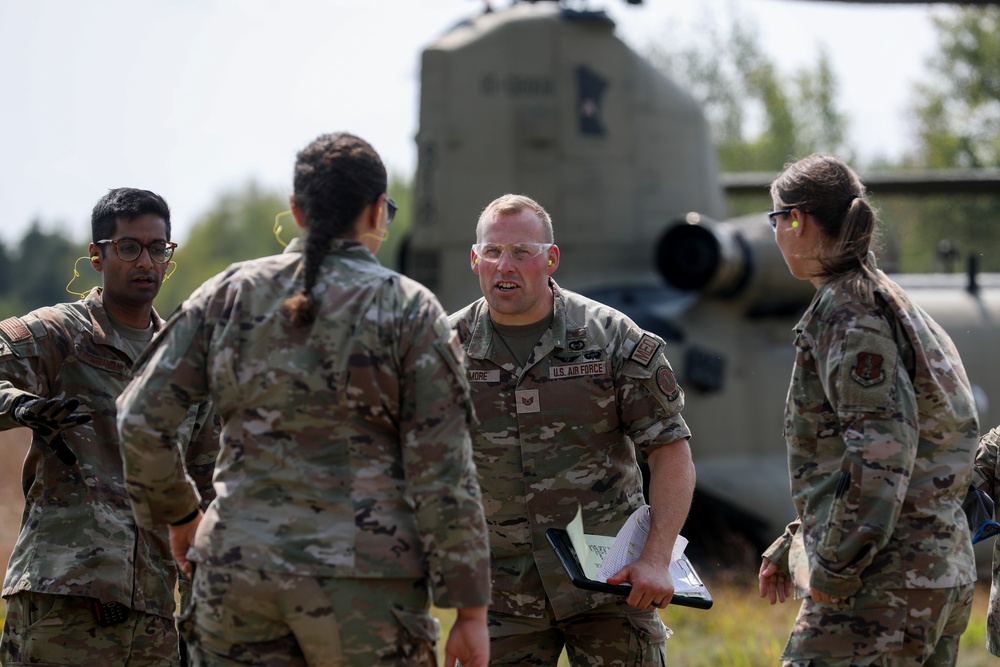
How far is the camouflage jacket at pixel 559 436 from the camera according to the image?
3.55 m

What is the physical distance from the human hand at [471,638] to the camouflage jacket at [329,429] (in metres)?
0.05

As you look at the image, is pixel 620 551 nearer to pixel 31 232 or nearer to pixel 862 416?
pixel 862 416

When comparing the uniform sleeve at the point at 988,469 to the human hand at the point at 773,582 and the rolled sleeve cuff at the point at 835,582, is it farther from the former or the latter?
the rolled sleeve cuff at the point at 835,582

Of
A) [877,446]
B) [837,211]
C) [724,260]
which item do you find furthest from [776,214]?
[724,260]

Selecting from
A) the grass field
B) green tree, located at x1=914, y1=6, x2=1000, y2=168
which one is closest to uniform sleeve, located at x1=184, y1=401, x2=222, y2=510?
the grass field

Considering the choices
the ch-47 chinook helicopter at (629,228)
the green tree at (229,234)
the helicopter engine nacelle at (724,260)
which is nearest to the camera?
the helicopter engine nacelle at (724,260)

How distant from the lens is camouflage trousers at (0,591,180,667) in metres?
3.45

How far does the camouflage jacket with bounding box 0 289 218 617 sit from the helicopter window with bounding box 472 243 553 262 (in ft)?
3.37

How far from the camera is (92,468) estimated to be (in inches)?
141

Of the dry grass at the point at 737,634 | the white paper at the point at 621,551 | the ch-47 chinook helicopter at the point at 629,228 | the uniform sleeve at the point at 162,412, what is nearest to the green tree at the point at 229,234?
the ch-47 chinook helicopter at the point at 629,228

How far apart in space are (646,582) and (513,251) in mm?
1005

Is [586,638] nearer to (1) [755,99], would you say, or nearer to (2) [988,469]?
(2) [988,469]

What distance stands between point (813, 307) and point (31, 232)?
2624cm

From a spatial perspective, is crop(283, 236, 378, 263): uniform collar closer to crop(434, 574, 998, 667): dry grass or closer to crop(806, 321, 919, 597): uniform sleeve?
crop(806, 321, 919, 597): uniform sleeve
